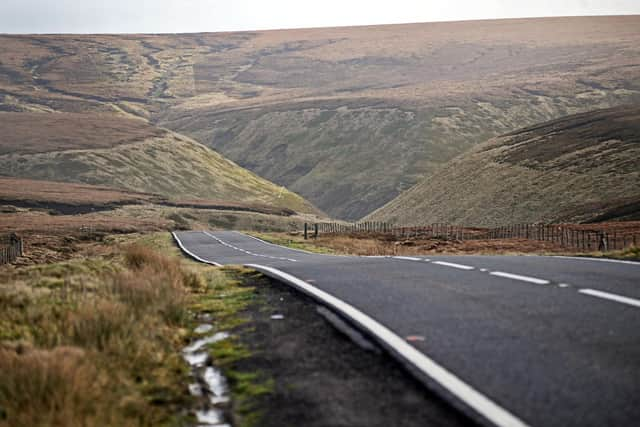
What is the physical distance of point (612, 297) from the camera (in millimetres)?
8797

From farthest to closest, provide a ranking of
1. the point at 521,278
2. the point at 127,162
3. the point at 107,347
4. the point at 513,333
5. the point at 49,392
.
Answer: the point at 127,162, the point at 521,278, the point at 513,333, the point at 107,347, the point at 49,392

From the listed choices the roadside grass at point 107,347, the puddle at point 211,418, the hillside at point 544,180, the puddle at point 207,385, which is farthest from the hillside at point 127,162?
the puddle at point 211,418

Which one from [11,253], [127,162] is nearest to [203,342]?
[11,253]

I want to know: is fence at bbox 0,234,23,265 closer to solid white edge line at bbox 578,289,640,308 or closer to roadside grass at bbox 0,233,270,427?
roadside grass at bbox 0,233,270,427

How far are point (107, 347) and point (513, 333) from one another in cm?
359

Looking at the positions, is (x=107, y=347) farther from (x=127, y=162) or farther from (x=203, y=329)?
(x=127, y=162)

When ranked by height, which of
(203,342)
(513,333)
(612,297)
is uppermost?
(612,297)

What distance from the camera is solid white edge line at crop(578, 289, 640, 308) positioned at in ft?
27.6

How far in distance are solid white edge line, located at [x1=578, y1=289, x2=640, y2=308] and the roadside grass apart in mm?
4090

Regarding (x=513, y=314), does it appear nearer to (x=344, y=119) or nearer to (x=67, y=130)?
(x=67, y=130)

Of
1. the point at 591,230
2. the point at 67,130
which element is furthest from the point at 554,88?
the point at 591,230

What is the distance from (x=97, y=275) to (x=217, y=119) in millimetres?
186672

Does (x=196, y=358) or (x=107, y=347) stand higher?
(x=107, y=347)

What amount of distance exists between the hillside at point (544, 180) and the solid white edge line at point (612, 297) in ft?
153
